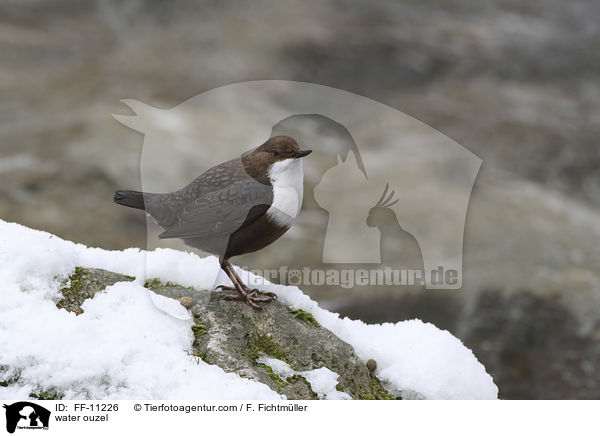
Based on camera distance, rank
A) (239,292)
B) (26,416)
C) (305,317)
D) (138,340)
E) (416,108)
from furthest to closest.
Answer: (416,108), (305,317), (239,292), (138,340), (26,416)

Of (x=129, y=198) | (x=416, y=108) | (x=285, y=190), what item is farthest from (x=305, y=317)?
(x=416, y=108)

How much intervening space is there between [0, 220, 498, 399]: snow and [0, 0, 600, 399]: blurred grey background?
3356mm

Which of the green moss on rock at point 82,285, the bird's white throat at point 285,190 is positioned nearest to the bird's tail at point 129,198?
the green moss on rock at point 82,285

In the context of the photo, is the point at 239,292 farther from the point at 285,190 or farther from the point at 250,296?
the point at 285,190

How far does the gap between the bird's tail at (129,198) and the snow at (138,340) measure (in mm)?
309

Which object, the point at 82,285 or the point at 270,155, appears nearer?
the point at 82,285

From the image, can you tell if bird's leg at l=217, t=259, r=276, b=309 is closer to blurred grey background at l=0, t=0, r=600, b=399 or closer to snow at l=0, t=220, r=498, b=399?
snow at l=0, t=220, r=498, b=399

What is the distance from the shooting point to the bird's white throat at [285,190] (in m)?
2.77

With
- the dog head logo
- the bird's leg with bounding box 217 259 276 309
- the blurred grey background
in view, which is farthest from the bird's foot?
→ the blurred grey background

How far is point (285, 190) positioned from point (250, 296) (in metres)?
0.56

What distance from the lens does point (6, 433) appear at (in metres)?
2.09

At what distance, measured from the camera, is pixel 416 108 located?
32.6 ft

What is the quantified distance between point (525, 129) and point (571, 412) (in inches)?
311

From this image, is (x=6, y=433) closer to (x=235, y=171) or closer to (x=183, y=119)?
(x=235, y=171)
